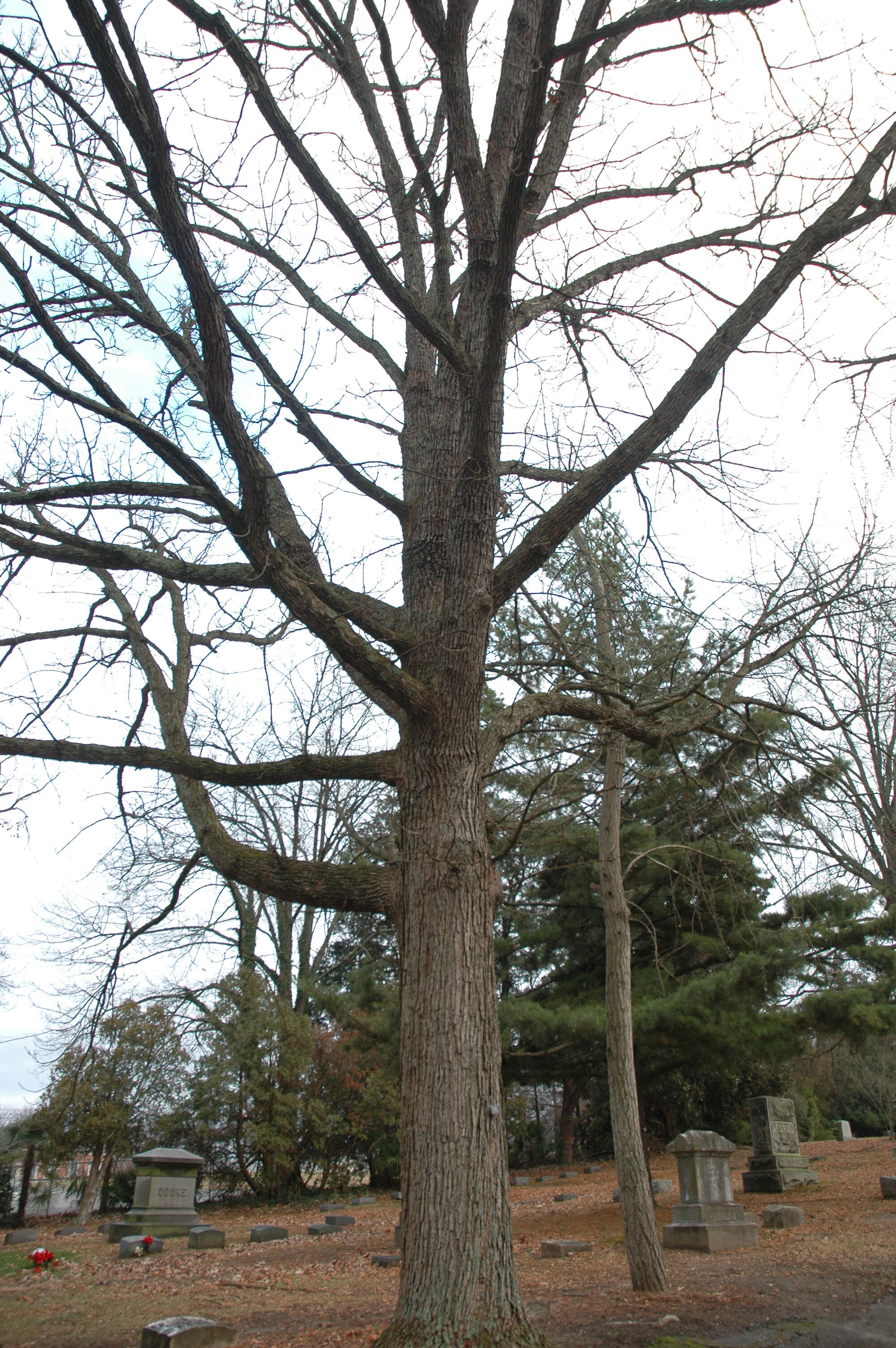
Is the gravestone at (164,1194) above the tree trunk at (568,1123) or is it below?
below

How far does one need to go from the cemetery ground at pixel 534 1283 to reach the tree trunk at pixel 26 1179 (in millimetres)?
4854

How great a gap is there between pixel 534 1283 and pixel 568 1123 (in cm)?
1421

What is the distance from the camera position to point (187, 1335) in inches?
187

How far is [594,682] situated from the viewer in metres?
5.68

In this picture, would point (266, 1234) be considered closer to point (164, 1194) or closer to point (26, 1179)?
point (164, 1194)

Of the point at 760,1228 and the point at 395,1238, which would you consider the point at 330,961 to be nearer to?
the point at 395,1238

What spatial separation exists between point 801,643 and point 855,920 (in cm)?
818

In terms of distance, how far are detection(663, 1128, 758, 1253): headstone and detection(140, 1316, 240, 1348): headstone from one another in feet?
19.9

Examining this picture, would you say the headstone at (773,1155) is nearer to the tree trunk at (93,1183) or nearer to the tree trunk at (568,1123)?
the tree trunk at (568,1123)

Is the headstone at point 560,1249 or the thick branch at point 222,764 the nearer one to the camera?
the thick branch at point 222,764

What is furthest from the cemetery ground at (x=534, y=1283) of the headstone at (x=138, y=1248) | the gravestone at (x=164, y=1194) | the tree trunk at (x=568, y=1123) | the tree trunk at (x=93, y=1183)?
the tree trunk at (x=568, y=1123)

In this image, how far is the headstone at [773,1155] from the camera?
1330 cm

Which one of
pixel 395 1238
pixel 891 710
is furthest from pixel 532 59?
pixel 395 1238

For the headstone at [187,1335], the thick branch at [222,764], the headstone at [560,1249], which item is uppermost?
the thick branch at [222,764]
